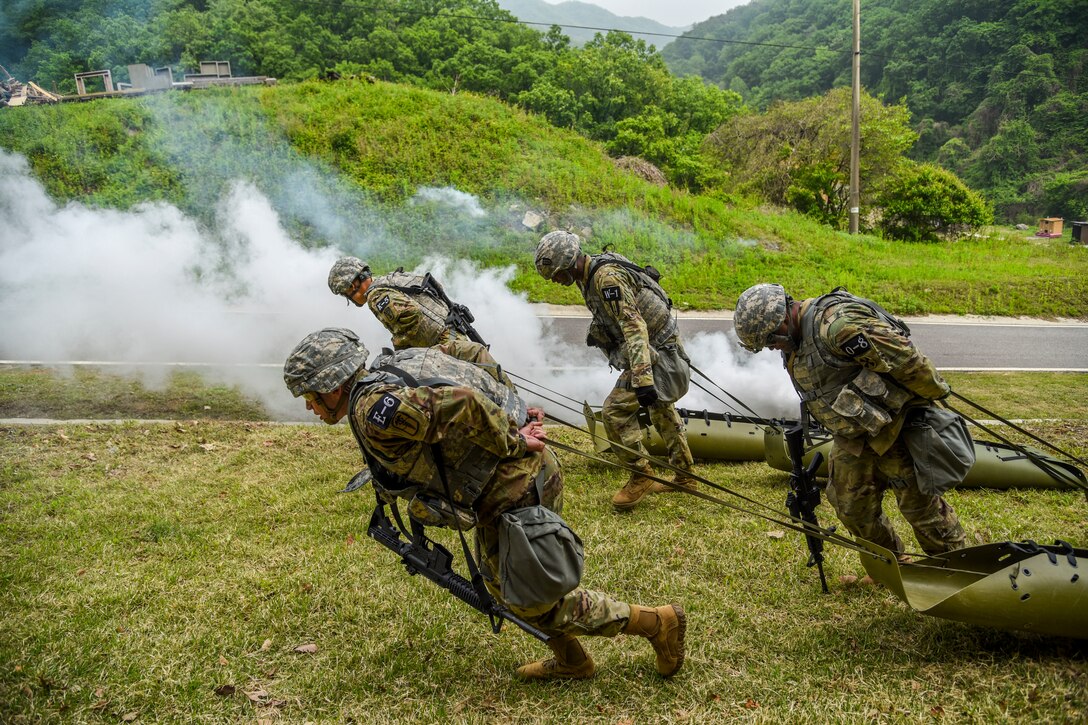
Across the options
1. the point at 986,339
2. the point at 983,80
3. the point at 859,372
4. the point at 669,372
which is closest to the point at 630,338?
the point at 669,372

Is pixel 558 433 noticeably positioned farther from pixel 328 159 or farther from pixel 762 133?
pixel 762 133

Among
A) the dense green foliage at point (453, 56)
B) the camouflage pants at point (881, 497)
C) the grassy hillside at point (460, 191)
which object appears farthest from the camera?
the dense green foliage at point (453, 56)

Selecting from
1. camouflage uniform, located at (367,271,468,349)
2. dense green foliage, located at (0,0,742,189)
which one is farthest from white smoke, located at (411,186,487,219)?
camouflage uniform, located at (367,271,468,349)

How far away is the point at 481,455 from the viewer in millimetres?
3205

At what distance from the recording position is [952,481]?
3.77m

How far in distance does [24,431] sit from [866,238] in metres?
16.7

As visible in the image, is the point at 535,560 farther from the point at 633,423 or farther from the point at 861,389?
the point at 633,423

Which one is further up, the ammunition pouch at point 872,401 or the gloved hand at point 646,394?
the ammunition pouch at point 872,401

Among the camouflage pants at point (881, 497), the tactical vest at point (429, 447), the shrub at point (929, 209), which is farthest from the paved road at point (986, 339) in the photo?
the tactical vest at point (429, 447)

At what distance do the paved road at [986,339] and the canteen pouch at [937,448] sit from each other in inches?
256

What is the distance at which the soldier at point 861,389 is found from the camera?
3766mm

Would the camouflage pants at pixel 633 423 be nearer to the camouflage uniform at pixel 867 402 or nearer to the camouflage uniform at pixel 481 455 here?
the camouflage uniform at pixel 867 402

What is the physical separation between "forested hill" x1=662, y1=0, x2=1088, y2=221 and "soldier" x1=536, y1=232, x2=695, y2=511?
24.9 meters

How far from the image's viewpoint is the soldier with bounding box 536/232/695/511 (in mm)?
5371
